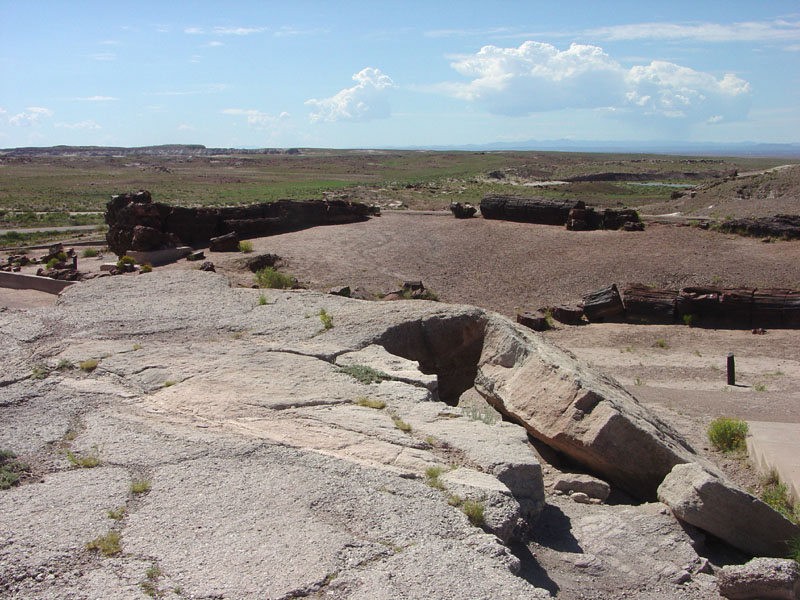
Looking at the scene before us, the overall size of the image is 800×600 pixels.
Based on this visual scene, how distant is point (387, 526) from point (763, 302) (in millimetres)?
17052

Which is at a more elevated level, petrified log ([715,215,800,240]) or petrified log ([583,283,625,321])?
petrified log ([715,215,800,240])

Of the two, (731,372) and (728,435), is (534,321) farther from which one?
(728,435)

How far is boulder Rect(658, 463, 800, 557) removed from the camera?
20.9 feet

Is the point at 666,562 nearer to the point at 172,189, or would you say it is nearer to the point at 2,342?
the point at 2,342

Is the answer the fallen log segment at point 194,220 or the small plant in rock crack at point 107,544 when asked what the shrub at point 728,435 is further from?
the fallen log segment at point 194,220

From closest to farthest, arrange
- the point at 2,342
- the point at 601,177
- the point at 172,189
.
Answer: the point at 2,342, the point at 172,189, the point at 601,177

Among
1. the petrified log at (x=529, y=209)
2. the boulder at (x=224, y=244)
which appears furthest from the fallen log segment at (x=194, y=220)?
the petrified log at (x=529, y=209)

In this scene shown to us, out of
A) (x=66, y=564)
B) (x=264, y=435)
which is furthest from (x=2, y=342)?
(x=66, y=564)

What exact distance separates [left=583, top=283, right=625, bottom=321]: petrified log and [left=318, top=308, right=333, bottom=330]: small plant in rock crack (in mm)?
11514

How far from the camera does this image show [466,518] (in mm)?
4809

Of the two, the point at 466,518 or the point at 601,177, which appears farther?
the point at 601,177

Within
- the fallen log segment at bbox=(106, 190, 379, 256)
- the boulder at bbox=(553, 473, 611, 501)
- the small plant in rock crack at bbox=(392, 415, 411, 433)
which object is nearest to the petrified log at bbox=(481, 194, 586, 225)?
the fallen log segment at bbox=(106, 190, 379, 256)

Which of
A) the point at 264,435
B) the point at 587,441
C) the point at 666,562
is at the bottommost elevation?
the point at 666,562

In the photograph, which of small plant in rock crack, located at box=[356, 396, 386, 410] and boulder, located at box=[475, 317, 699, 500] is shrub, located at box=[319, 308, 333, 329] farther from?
small plant in rock crack, located at box=[356, 396, 386, 410]
